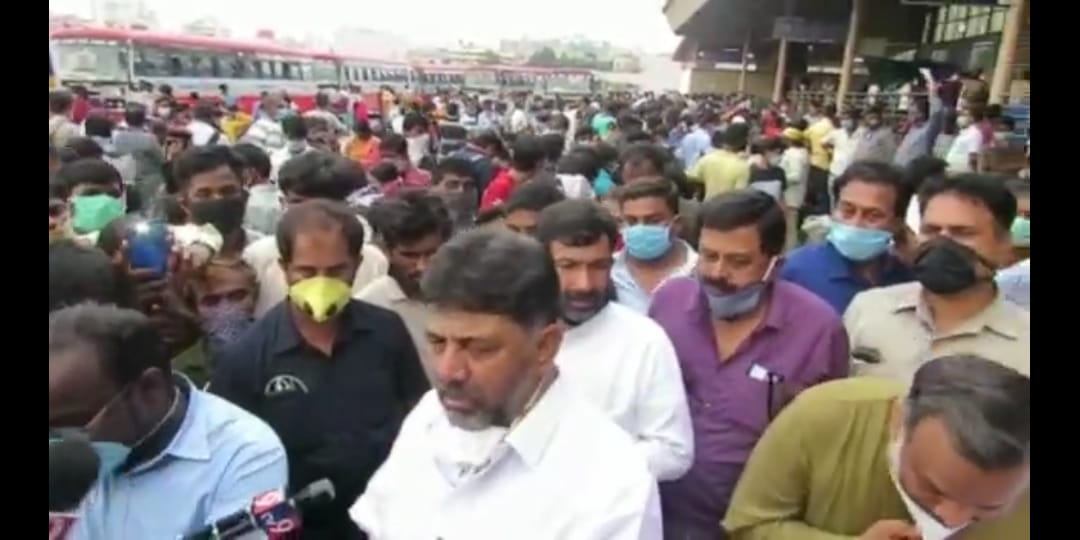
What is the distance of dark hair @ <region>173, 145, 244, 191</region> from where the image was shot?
4.52 metres

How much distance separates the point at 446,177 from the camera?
622cm

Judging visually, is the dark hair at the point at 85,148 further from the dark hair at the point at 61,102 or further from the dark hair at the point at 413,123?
the dark hair at the point at 413,123

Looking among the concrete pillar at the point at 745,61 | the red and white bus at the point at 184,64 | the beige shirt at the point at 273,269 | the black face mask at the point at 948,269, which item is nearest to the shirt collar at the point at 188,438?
the beige shirt at the point at 273,269

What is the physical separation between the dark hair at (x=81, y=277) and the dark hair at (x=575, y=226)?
1.16 m

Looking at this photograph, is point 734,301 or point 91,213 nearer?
point 734,301

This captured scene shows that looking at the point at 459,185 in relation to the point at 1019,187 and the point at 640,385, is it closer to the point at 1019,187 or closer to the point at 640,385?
the point at 1019,187

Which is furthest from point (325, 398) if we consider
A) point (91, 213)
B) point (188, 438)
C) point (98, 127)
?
point (98, 127)

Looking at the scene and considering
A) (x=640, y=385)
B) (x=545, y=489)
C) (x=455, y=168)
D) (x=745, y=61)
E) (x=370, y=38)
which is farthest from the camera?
(x=370, y=38)

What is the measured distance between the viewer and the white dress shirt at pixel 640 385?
2.49m

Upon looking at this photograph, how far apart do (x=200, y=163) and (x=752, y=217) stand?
2737 millimetres

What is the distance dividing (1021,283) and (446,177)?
3.73m

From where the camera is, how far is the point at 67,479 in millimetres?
1465

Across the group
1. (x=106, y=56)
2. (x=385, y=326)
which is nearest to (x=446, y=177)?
(x=385, y=326)
